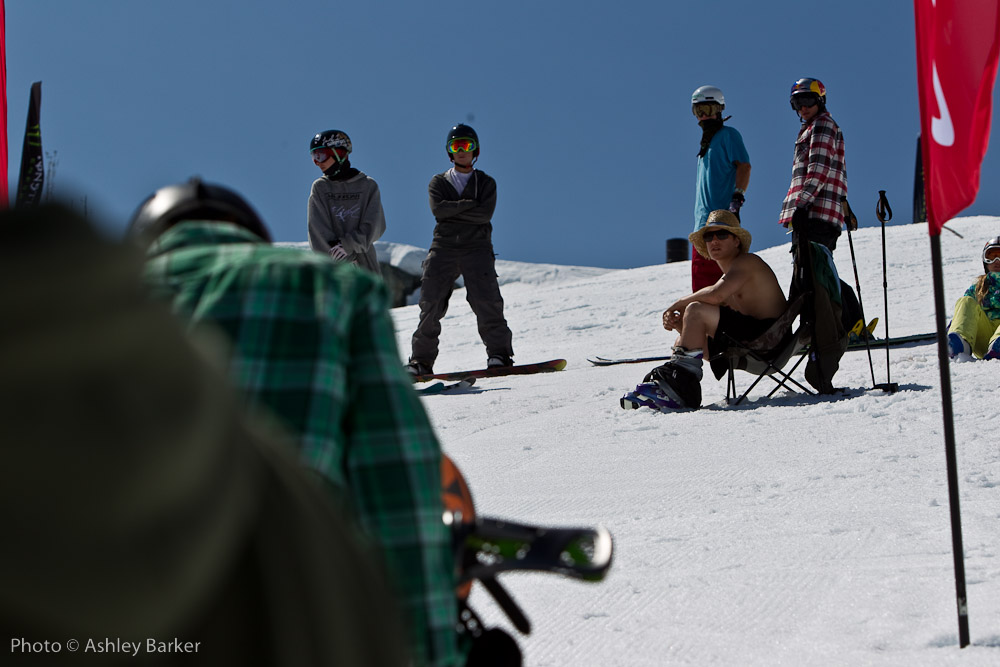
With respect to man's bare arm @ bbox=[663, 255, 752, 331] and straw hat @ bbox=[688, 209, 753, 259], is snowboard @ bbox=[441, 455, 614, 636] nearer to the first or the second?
man's bare arm @ bbox=[663, 255, 752, 331]

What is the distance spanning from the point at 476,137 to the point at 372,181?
3.26 ft

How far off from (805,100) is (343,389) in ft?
19.7

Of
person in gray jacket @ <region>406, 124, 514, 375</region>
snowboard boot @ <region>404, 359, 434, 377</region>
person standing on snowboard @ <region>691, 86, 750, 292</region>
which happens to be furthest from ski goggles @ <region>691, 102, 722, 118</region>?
snowboard boot @ <region>404, 359, 434, 377</region>

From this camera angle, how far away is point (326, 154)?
721cm

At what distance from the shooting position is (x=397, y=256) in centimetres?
2405

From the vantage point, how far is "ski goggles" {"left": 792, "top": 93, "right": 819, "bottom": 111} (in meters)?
6.48

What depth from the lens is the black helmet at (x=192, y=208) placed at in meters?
1.23

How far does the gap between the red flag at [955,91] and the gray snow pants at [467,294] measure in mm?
5687

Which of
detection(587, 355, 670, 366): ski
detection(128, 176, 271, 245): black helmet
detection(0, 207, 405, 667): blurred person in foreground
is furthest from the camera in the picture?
detection(587, 355, 670, 366): ski

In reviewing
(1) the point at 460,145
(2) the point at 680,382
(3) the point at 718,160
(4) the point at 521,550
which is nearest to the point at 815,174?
(3) the point at 718,160

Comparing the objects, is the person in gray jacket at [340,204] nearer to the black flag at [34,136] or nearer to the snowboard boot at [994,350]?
the black flag at [34,136]

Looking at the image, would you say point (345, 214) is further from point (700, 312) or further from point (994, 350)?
point (994, 350)

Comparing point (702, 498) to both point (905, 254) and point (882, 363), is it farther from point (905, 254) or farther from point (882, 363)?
point (905, 254)

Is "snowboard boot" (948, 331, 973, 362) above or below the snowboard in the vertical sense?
below
